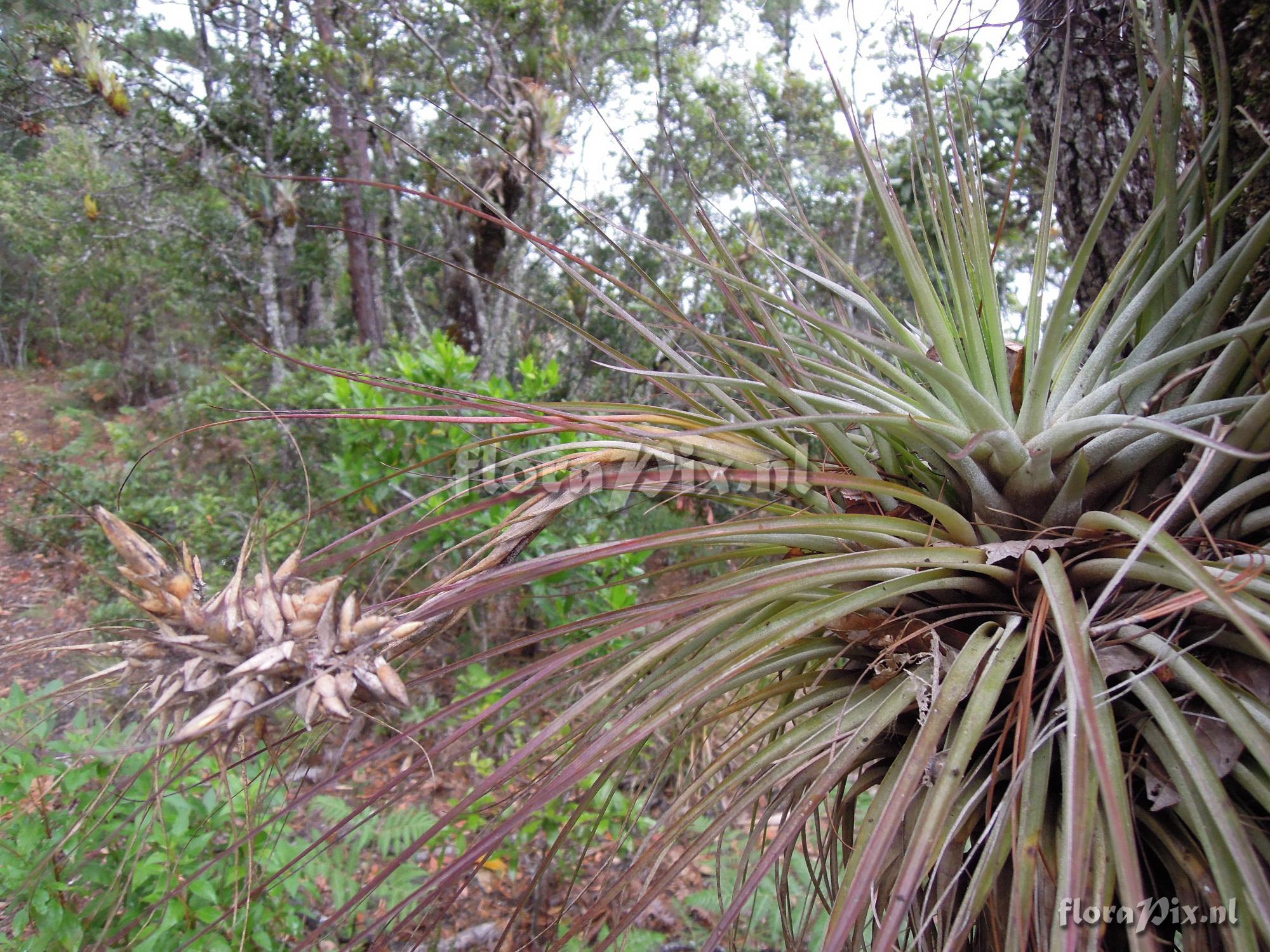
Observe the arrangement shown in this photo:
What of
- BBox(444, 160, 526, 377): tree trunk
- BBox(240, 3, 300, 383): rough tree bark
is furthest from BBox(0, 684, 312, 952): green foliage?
BBox(240, 3, 300, 383): rough tree bark

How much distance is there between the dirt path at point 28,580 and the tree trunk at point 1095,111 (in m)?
1.89

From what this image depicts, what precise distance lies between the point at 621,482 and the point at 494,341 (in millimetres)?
4026

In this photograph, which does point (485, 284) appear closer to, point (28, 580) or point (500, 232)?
point (500, 232)

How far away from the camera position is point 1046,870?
74 cm

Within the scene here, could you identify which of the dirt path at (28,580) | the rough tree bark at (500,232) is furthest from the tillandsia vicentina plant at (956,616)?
the rough tree bark at (500,232)

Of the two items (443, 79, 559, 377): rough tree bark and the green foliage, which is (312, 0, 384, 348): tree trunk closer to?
(443, 79, 559, 377): rough tree bark

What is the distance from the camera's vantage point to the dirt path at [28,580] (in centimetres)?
192

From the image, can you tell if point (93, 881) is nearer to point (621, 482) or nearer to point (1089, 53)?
point (621, 482)

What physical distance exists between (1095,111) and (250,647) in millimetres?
1822

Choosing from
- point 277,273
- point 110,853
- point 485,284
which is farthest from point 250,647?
point 277,273

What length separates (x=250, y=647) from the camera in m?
0.70

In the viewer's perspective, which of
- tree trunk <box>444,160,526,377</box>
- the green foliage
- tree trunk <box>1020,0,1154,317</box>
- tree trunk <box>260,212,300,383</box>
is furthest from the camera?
tree trunk <box>260,212,300,383</box>

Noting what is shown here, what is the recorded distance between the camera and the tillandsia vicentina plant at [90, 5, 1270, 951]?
0.69 m

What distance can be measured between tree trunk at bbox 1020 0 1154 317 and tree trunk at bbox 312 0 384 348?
5.97 m
